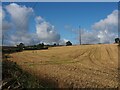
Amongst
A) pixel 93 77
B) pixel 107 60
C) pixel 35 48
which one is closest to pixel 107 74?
pixel 93 77

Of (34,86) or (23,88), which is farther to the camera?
(34,86)

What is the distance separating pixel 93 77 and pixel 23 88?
39.3 ft

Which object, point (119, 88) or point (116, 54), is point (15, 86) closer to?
point (119, 88)

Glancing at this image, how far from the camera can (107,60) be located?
34125 millimetres

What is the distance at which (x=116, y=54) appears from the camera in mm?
38750

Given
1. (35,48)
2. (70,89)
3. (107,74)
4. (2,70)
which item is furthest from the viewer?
(35,48)

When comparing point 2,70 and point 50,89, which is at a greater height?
point 2,70

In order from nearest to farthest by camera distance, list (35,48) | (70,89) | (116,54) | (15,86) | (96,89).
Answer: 1. (15,86)
2. (70,89)
3. (96,89)
4. (116,54)
5. (35,48)

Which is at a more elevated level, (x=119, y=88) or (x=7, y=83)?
(x=7, y=83)

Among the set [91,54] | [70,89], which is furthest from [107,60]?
[70,89]

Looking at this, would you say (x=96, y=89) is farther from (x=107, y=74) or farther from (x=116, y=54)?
(x=116, y=54)

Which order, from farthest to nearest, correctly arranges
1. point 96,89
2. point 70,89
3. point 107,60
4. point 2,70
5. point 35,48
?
1. point 35,48
2. point 107,60
3. point 96,89
4. point 70,89
5. point 2,70

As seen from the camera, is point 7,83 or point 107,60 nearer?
point 7,83

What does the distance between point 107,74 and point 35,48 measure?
2791cm
